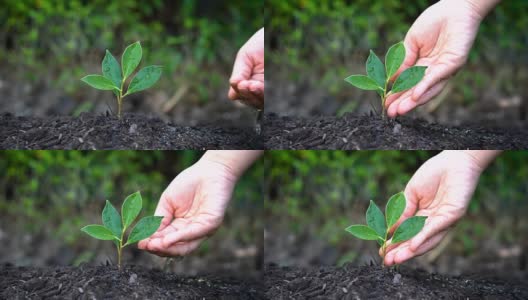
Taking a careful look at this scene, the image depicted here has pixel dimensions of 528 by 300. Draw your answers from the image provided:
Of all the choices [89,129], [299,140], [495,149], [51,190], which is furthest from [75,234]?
[495,149]

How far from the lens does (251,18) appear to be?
2.49 metres

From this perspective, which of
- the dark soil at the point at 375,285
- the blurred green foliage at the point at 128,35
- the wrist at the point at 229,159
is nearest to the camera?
the dark soil at the point at 375,285

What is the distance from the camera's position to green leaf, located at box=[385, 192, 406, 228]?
6.68 ft

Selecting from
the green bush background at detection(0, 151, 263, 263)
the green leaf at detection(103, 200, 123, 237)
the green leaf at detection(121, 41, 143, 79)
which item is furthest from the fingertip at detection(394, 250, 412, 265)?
the green leaf at detection(121, 41, 143, 79)

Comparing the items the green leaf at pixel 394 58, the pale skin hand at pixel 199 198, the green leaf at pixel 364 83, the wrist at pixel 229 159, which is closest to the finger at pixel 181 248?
the pale skin hand at pixel 199 198

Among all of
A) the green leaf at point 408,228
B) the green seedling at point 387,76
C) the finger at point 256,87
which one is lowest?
the green leaf at point 408,228

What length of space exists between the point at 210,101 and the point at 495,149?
1.10 meters

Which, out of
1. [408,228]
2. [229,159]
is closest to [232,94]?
[229,159]

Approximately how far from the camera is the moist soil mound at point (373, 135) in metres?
2.04

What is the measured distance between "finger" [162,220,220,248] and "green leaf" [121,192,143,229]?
0.45 ft

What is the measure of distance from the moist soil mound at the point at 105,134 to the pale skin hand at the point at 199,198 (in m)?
0.07

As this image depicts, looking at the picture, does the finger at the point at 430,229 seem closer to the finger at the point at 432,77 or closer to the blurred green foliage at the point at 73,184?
the finger at the point at 432,77

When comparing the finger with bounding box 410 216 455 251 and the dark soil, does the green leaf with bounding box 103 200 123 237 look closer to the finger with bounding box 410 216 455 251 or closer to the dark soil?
the dark soil

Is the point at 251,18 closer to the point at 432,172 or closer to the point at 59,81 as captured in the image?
the point at 59,81
